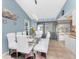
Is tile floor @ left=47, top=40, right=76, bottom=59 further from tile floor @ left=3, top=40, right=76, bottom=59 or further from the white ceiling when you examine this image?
the white ceiling

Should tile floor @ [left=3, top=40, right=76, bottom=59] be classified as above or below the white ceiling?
below

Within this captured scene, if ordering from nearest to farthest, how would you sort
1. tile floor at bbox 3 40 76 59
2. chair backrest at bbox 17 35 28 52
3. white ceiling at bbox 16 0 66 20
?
Result: 1. chair backrest at bbox 17 35 28 52
2. tile floor at bbox 3 40 76 59
3. white ceiling at bbox 16 0 66 20

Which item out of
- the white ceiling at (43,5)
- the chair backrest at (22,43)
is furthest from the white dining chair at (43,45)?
the white ceiling at (43,5)

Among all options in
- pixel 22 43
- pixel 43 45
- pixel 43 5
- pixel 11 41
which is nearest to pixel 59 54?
pixel 43 45

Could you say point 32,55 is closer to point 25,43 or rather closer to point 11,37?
point 25,43

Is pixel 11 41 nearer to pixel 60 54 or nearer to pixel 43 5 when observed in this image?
pixel 60 54

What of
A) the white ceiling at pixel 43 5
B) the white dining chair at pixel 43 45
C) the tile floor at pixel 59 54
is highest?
the white ceiling at pixel 43 5

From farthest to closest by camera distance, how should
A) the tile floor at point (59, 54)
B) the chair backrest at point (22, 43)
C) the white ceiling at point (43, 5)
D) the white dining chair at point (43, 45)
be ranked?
the white ceiling at point (43, 5), the tile floor at point (59, 54), the white dining chair at point (43, 45), the chair backrest at point (22, 43)

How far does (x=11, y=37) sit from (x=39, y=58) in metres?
1.44

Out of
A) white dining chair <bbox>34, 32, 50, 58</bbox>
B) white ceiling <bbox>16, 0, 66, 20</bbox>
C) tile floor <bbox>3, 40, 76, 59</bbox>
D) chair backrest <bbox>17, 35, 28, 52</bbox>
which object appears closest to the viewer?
chair backrest <bbox>17, 35, 28, 52</bbox>

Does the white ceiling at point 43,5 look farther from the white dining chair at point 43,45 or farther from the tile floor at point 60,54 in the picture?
the tile floor at point 60,54

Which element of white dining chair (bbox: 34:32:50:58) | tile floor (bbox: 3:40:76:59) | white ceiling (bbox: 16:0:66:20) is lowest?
tile floor (bbox: 3:40:76:59)

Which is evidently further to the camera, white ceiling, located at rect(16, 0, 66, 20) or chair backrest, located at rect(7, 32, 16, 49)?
white ceiling, located at rect(16, 0, 66, 20)

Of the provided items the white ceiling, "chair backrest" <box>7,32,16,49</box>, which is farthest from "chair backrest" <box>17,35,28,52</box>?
the white ceiling
